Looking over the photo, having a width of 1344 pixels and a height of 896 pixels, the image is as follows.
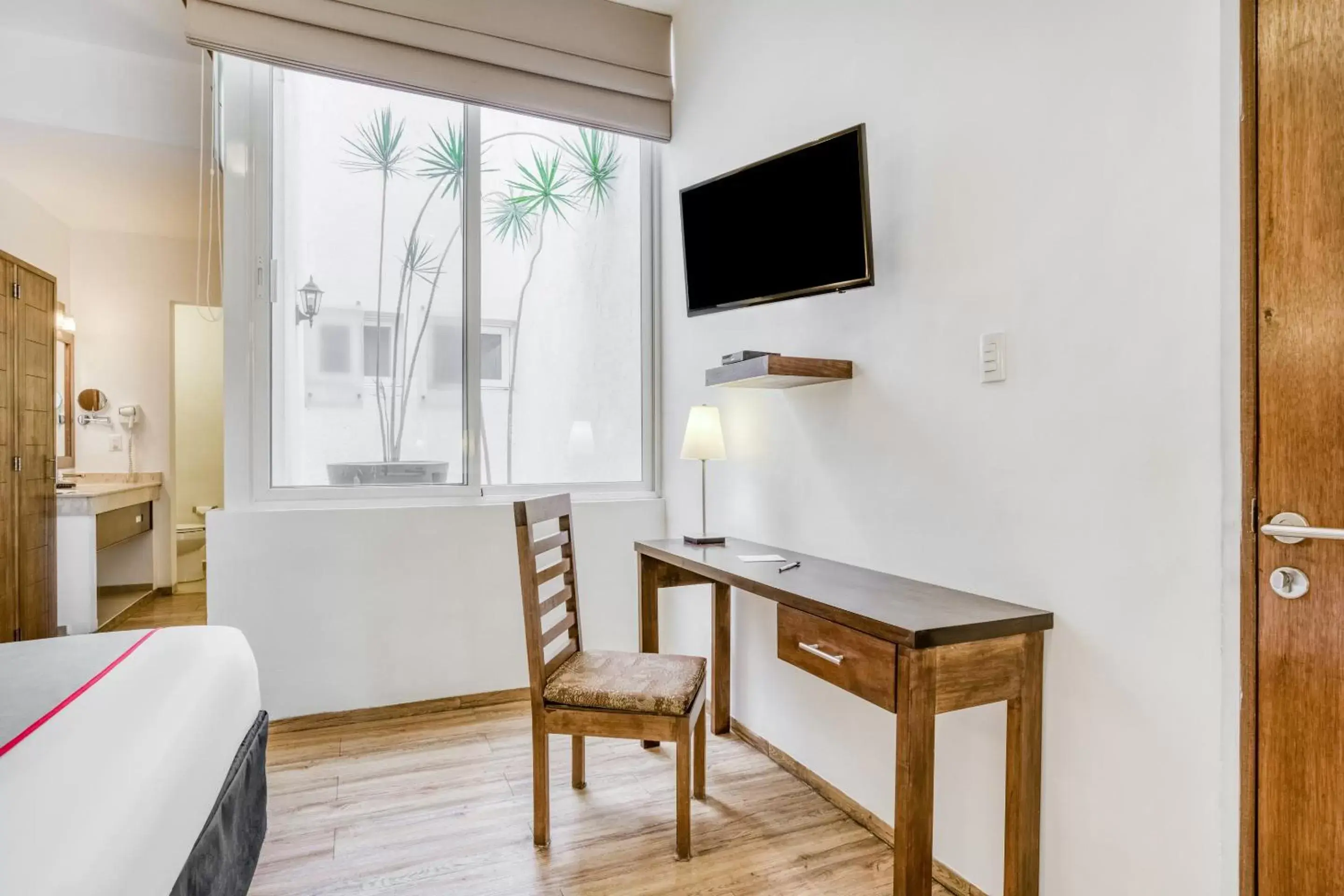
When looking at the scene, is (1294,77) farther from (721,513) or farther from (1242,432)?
(721,513)

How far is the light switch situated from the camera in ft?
5.34

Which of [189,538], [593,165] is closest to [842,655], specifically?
[593,165]

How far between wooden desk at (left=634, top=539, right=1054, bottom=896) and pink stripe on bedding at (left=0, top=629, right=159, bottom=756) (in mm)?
1388

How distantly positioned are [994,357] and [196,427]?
20.1 feet

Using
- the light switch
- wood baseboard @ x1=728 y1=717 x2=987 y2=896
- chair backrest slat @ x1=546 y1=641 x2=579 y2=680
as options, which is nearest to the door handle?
the light switch

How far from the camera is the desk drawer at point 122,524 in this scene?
4613mm

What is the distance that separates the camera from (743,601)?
2.67 meters

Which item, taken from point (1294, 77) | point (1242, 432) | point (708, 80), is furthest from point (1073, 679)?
point (708, 80)

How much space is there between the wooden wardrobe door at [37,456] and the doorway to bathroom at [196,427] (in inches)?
58.8

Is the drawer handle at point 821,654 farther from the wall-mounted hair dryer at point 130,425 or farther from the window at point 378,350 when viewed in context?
the wall-mounted hair dryer at point 130,425

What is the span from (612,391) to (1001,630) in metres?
2.20

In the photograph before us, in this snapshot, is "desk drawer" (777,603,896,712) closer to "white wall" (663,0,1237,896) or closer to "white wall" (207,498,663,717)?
"white wall" (663,0,1237,896)

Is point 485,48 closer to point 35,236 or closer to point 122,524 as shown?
point 35,236

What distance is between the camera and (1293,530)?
1.13m
